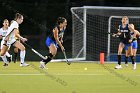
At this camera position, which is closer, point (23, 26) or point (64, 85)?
point (64, 85)

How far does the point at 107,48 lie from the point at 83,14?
8.72 ft

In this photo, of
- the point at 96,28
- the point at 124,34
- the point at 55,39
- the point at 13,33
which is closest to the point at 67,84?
the point at 55,39

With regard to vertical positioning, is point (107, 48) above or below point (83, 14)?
below

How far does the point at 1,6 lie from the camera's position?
95.9 ft

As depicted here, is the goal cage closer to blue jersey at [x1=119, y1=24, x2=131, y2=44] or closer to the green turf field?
blue jersey at [x1=119, y1=24, x2=131, y2=44]

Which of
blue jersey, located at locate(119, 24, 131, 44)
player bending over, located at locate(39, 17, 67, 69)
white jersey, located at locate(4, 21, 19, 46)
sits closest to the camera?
player bending over, located at locate(39, 17, 67, 69)

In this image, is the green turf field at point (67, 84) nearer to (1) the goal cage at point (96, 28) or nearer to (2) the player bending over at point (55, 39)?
(2) the player bending over at point (55, 39)

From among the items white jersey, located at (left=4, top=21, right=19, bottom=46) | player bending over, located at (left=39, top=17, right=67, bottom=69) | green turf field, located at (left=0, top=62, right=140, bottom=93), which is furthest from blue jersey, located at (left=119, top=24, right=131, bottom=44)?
green turf field, located at (left=0, top=62, right=140, bottom=93)

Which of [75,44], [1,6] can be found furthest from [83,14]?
[1,6]

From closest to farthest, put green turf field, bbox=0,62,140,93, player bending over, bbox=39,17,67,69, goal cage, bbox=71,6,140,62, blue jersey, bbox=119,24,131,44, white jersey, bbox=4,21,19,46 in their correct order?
green turf field, bbox=0,62,140,93 → player bending over, bbox=39,17,67,69 → white jersey, bbox=4,21,19,46 → blue jersey, bbox=119,24,131,44 → goal cage, bbox=71,6,140,62

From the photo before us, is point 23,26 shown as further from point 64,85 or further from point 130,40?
point 64,85

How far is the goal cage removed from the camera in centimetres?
2064

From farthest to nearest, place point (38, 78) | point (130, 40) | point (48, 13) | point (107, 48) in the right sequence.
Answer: point (48, 13), point (107, 48), point (130, 40), point (38, 78)

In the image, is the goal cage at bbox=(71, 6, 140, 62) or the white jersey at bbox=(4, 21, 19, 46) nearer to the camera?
the white jersey at bbox=(4, 21, 19, 46)
